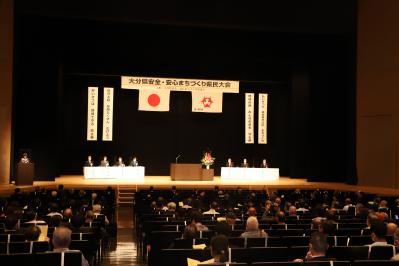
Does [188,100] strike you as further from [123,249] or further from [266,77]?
[123,249]

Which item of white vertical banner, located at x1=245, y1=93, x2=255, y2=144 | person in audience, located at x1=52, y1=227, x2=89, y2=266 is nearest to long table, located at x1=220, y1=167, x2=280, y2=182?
white vertical banner, located at x1=245, y1=93, x2=255, y2=144

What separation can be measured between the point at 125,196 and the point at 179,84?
642 cm

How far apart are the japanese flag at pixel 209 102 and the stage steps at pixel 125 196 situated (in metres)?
6.11

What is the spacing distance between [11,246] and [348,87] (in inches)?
648

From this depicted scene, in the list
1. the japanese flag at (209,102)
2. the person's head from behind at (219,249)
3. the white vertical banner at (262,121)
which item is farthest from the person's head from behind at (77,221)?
the white vertical banner at (262,121)

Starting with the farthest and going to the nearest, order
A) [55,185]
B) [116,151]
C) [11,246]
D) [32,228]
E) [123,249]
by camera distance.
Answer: [116,151] → [55,185] → [123,249] → [32,228] → [11,246]

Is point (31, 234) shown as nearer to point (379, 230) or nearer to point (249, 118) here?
point (379, 230)

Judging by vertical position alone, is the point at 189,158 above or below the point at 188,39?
below

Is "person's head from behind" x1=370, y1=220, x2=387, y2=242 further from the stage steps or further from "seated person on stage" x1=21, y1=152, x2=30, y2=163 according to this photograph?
"seated person on stage" x1=21, y1=152, x2=30, y2=163

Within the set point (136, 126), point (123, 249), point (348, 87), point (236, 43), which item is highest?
point (236, 43)

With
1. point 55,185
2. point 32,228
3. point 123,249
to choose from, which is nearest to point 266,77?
point 55,185

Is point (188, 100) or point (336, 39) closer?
point (336, 39)

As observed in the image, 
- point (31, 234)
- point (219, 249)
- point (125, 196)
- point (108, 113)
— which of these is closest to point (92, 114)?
point (108, 113)

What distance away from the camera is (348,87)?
761 inches
